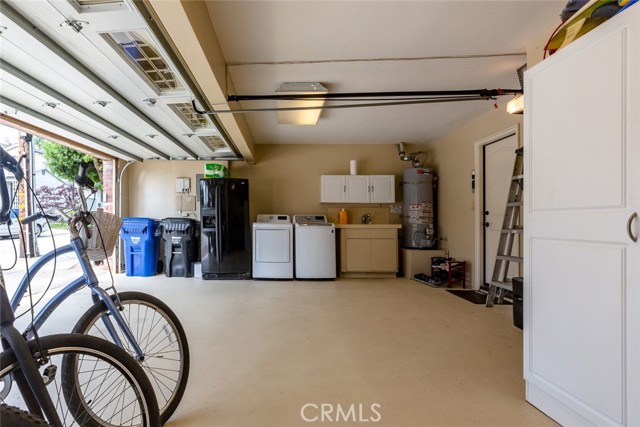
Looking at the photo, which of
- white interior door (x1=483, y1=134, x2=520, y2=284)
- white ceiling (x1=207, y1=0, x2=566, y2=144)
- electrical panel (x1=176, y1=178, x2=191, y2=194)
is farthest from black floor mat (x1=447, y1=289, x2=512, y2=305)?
electrical panel (x1=176, y1=178, x2=191, y2=194)

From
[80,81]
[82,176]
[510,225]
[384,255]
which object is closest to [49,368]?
[82,176]

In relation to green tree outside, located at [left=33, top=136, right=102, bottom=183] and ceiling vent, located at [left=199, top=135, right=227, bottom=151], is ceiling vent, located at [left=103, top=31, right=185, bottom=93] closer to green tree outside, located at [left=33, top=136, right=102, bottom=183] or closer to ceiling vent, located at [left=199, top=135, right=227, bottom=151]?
ceiling vent, located at [left=199, top=135, right=227, bottom=151]

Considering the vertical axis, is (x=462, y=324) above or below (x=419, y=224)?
below

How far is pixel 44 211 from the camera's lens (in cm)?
125

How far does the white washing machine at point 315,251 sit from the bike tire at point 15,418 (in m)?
3.70

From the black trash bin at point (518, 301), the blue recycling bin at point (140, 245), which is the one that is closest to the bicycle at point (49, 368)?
the black trash bin at point (518, 301)

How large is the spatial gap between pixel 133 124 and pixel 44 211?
241cm

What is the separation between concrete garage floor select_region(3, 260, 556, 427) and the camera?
1.38m

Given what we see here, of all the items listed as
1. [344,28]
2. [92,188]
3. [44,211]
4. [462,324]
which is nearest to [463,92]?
[344,28]

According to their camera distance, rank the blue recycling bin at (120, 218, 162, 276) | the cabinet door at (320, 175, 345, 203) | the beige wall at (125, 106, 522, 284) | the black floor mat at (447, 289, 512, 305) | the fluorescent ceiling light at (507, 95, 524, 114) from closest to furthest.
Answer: the fluorescent ceiling light at (507, 95, 524, 114) → the black floor mat at (447, 289, 512, 305) → the blue recycling bin at (120, 218, 162, 276) → the cabinet door at (320, 175, 345, 203) → the beige wall at (125, 106, 522, 284)

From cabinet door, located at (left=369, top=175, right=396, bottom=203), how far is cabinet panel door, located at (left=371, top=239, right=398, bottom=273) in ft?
2.62

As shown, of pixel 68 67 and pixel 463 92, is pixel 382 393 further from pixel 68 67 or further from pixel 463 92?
pixel 68 67

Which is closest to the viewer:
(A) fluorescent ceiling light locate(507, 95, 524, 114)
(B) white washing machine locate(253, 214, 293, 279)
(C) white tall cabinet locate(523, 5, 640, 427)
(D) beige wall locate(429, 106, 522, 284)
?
(C) white tall cabinet locate(523, 5, 640, 427)

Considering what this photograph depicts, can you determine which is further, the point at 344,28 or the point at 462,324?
the point at 462,324
